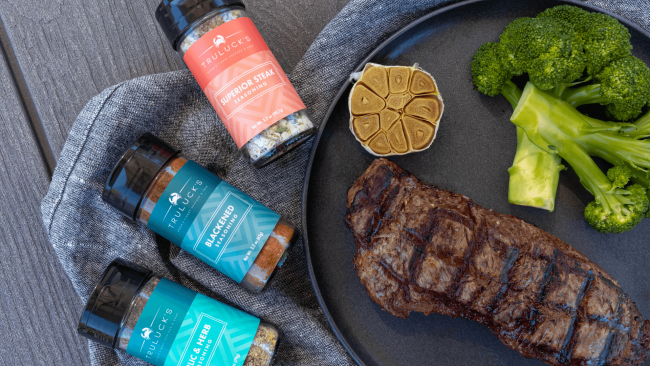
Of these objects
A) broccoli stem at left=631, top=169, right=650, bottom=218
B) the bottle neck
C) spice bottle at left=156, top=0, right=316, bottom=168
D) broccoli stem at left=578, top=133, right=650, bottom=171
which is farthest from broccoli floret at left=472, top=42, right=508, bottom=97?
the bottle neck

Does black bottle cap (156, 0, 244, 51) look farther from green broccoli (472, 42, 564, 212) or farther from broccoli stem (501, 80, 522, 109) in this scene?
broccoli stem (501, 80, 522, 109)

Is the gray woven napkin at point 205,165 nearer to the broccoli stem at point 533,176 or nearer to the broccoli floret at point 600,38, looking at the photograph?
the broccoli floret at point 600,38

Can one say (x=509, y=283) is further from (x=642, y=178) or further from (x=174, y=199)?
(x=174, y=199)

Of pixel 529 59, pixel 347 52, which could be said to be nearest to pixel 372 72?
pixel 347 52

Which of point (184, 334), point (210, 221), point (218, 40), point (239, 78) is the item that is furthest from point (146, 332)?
point (218, 40)

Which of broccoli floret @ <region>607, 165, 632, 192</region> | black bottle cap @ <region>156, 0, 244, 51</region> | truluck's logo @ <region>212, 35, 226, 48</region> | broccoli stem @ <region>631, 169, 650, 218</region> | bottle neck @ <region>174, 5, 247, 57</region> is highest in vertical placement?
black bottle cap @ <region>156, 0, 244, 51</region>

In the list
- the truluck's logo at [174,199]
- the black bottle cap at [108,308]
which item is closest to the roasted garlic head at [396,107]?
the truluck's logo at [174,199]

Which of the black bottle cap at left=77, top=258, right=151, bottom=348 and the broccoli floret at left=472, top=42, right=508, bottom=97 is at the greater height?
the broccoli floret at left=472, top=42, right=508, bottom=97
